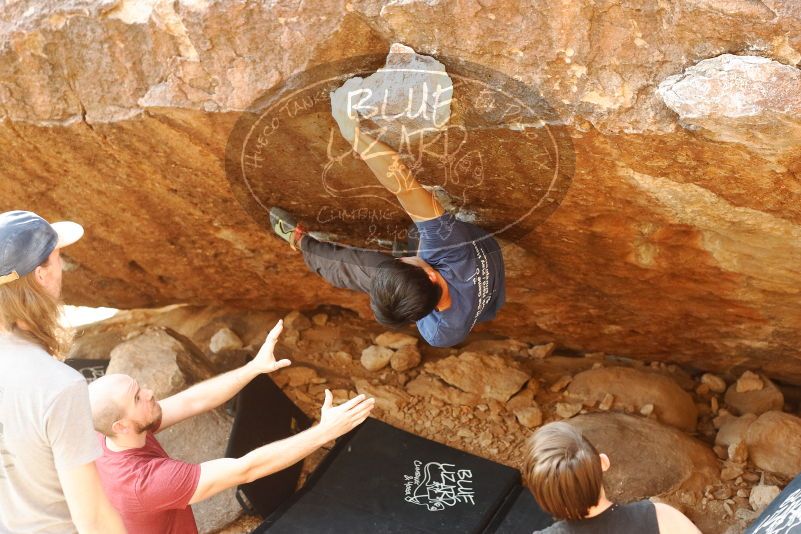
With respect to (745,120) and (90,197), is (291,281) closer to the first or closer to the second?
(90,197)

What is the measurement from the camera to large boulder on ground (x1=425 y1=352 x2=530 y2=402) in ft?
12.9

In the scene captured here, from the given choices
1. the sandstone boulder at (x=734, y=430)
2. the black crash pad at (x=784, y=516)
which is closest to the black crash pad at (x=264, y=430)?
the sandstone boulder at (x=734, y=430)

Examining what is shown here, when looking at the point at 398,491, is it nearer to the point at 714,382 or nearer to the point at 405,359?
the point at 405,359

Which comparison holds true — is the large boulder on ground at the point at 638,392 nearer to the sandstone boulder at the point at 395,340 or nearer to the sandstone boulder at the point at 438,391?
the sandstone boulder at the point at 438,391

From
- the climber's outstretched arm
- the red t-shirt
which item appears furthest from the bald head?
the climber's outstretched arm

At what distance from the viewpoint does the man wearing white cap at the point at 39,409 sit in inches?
76.5

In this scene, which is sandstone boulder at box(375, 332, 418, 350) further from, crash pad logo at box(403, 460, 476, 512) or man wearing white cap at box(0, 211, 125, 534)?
man wearing white cap at box(0, 211, 125, 534)

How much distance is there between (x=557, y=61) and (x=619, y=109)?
202mm

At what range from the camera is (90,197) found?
3412 mm

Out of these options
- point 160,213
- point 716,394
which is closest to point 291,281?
point 160,213

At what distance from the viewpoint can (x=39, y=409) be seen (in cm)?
194

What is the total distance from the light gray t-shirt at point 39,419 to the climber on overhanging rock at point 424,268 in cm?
102

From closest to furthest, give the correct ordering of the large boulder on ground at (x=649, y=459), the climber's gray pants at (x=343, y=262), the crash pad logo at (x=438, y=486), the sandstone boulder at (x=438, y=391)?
the climber's gray pants at (x=343, y=262) → the large boulder on ground at (x=649, y=459) → the crash pad logo at (x=438, y=486) → the sandstone boulder at (x=438, y=391)

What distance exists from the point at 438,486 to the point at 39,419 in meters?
1.91
